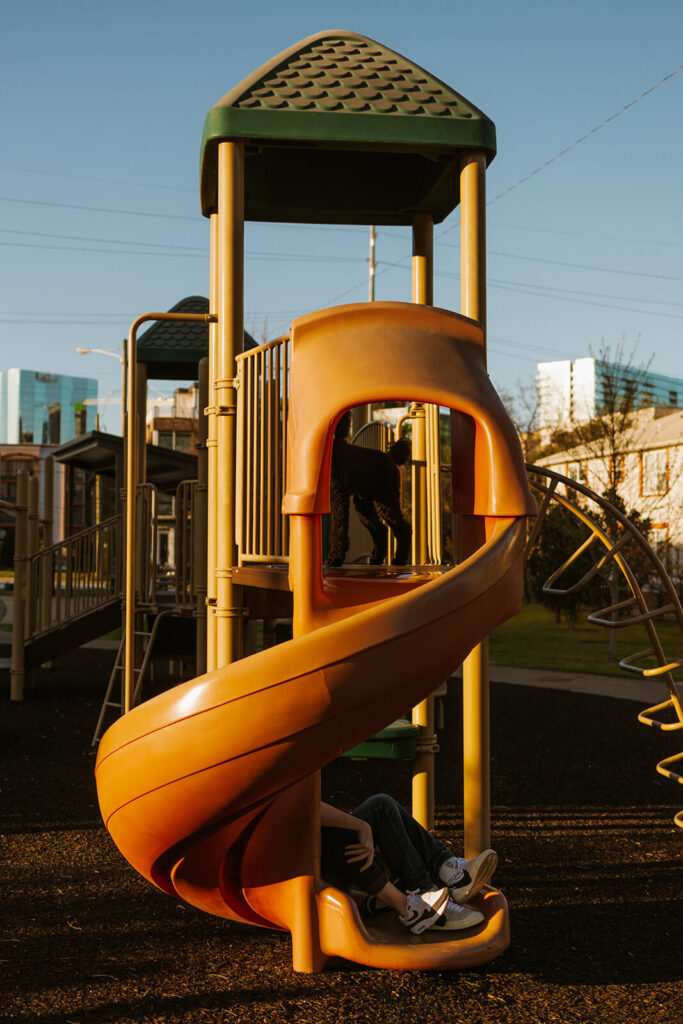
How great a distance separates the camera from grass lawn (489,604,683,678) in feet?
54.1

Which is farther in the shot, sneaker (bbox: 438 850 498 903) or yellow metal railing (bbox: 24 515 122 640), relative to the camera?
yellow metal railing (bbox: 24 515 122 640)

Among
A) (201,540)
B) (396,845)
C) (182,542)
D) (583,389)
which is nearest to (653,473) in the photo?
(182,542)

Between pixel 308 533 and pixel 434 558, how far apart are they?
1.80 meters

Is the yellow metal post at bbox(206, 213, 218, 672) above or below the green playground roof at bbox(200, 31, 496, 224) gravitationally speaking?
below

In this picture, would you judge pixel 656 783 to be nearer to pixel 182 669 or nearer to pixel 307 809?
pixel 307 809

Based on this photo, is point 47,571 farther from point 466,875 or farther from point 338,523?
point 466,875

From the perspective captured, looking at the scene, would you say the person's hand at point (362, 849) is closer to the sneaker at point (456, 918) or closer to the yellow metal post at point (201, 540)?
the sneaker at point (456, 918)

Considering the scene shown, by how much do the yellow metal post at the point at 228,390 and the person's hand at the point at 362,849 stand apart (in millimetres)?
1087

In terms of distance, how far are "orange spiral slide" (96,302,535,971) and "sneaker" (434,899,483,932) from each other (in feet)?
0.18

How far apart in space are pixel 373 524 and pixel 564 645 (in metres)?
15.8

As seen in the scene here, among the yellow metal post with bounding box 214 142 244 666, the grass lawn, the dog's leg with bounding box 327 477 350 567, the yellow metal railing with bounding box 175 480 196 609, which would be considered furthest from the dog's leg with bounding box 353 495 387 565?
the grass lawn

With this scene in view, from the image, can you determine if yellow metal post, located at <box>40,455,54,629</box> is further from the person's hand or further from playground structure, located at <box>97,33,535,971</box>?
the person's hand

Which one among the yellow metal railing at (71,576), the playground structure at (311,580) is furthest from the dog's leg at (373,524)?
the yellow metal railing at (71,576)

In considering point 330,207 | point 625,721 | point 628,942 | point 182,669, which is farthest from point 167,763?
point 182,669
